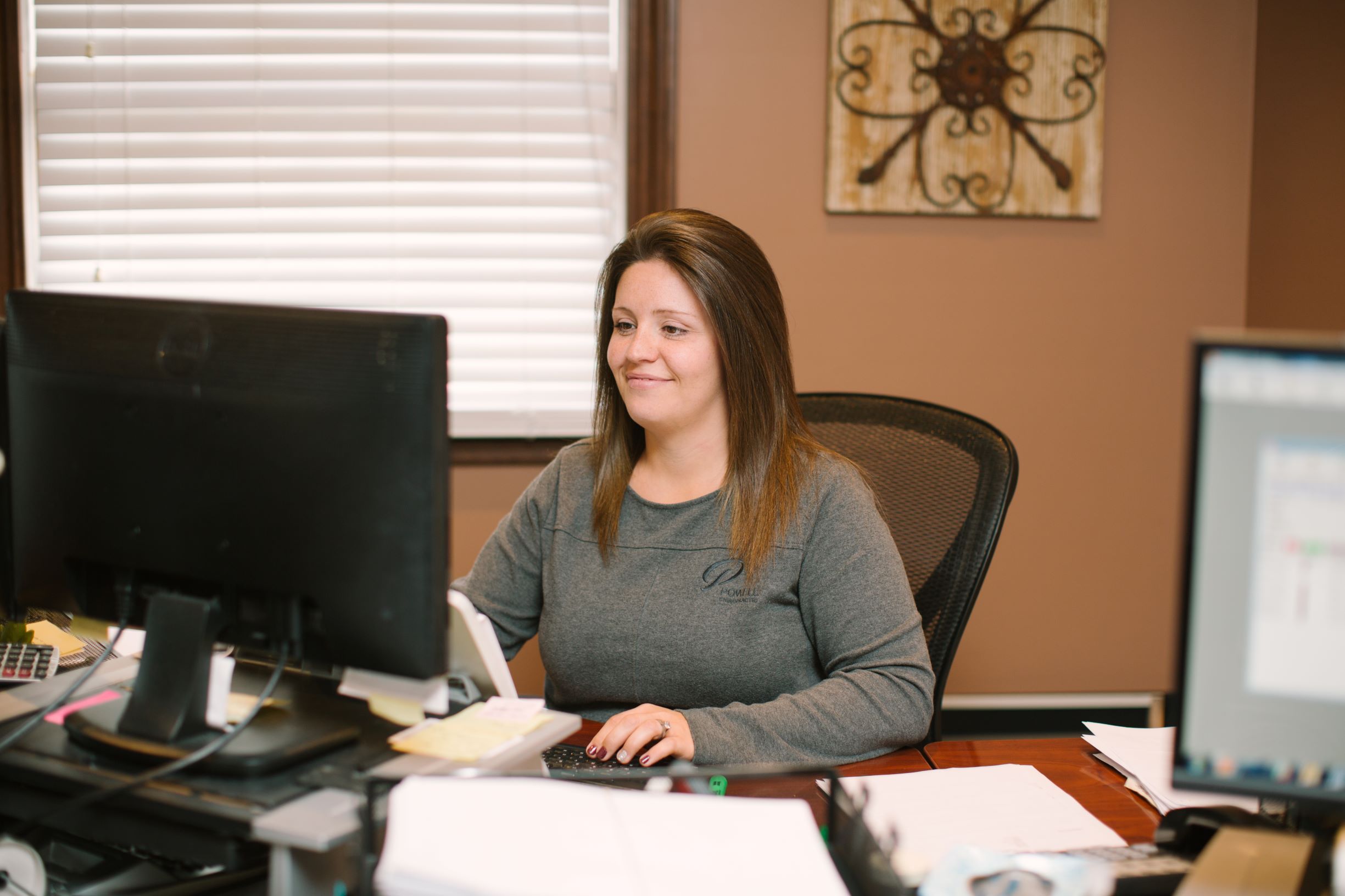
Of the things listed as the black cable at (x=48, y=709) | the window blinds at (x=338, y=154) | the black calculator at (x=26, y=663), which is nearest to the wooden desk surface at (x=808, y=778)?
the black cable at (x=48, y=709)

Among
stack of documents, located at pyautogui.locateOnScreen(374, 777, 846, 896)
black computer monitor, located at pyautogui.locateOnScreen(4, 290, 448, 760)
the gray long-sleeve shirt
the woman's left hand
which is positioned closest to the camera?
stack of documents, located at pyautogui.locateOnScreen(374, 777, 846, 896)

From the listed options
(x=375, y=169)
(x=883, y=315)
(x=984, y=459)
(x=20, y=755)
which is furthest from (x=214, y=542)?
(x=883, y=315)

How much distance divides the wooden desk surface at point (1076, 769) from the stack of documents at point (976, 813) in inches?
0.8

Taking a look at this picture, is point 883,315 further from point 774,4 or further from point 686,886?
point 686,886

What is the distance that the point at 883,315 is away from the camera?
8.63 feet

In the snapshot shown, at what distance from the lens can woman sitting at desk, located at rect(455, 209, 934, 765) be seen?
4.67 ft

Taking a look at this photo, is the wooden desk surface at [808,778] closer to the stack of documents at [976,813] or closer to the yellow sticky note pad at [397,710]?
the stack of documents at [976,813]

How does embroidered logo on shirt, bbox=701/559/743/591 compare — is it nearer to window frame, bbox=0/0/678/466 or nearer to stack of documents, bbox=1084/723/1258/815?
stack of documents, bbox=1084/723/1258/815

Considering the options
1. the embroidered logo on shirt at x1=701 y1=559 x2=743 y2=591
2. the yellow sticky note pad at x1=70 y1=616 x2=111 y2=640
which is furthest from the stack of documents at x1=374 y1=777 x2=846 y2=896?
the embroidered logo on shirt at x1=701 y1=559 x2=743 y2=591

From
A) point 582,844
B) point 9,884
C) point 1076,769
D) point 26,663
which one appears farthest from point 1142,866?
point 26,663

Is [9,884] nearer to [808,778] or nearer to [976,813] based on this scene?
[808,778]

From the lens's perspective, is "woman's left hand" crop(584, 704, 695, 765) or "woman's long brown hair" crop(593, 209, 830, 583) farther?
"woman's long brown hair" crop(593, 209, 830, 583)

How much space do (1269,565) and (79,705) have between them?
1038mm

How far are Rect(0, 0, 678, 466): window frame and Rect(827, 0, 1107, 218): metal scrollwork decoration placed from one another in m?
0.40
